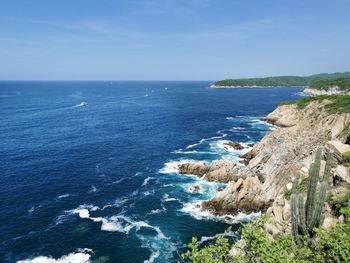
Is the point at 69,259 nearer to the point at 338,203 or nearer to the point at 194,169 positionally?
the point at 338,203

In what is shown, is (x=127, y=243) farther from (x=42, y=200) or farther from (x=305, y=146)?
(x=305, y=146)

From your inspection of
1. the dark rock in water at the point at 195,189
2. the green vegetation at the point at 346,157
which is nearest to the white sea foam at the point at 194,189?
the dark rock in water at the point at 195,189

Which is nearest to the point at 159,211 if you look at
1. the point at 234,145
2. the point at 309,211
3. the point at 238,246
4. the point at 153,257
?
the point at 153,257

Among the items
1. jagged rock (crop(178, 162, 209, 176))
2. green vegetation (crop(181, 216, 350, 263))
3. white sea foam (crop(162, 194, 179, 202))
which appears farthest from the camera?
jagged rock (crop(178, 162, 209, 176))

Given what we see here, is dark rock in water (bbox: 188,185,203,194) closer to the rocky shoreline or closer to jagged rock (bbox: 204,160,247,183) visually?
jagged rock (bbox: 204,160,247,183)

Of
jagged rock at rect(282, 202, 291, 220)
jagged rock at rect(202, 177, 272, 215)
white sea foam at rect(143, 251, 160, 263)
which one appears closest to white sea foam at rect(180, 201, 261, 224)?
jagged rock at rect(202, 177, 272, 215)

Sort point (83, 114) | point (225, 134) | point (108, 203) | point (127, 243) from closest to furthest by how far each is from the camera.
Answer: point (127, 243)
point (108, 203)
point (225, 134)
point (83, 114)

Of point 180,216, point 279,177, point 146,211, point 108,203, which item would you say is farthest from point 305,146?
point 108,203

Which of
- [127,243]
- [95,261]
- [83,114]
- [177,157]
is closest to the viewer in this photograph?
[95,261]
